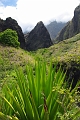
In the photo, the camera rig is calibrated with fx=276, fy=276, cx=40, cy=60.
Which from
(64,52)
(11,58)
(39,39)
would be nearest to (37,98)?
(64,52)

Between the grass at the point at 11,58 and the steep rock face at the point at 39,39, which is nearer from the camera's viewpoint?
the grass at the point at 11,58

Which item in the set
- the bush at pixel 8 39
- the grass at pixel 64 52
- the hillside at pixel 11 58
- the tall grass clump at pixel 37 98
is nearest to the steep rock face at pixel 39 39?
the bush at pixel 8 39

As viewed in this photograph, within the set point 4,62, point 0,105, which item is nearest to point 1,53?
point 4,62

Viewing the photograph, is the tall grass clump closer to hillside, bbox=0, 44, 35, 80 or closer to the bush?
hillside, bbox=0, 44, 35, 80

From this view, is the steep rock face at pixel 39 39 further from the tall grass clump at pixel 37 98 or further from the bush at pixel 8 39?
the tall grass clump at pixel 37 98

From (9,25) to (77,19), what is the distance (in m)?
83.8

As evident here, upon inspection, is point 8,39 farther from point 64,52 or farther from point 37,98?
point 37,98

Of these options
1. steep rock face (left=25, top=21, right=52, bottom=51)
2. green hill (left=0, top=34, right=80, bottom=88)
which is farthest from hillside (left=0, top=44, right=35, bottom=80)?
steep rock face (left=25, top=21, right=52, bottom=51)

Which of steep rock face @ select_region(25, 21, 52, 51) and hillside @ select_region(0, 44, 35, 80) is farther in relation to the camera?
steep rock face @ select_region(25, 21, 52, 51)

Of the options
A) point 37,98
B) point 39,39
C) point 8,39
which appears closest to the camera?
point 37,98

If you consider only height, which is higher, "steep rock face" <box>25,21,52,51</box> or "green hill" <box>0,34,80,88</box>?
"steep rock face" <box>25,21,52,51</box>

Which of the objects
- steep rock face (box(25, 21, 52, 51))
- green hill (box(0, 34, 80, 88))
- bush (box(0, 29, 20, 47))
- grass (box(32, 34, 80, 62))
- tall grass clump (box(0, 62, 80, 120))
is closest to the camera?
tall grass clump (box(0, 62, 80, 120))

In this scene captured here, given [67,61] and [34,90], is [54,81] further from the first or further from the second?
[67,61]

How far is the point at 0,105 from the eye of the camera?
5.60 metres
